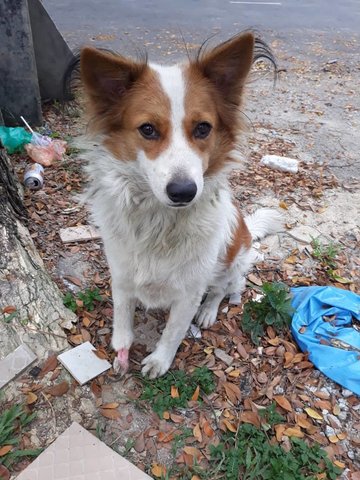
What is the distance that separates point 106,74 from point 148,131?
354 millimetres

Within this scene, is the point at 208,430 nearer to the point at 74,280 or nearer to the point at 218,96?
the point at 74,280

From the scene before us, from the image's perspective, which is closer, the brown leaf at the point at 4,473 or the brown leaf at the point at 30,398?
the brown leaf at the point at 4,473

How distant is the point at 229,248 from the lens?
2.81 m

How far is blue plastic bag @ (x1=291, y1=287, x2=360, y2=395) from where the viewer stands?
2773 millimetres

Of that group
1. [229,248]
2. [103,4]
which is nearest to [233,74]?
[229,248]

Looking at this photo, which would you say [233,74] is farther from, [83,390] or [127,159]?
[83,390]

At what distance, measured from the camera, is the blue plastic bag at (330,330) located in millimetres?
2773

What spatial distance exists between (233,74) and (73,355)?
76.1 inches

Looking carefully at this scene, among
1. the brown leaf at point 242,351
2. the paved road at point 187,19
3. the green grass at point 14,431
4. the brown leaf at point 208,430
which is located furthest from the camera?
the paved road at point 187,19

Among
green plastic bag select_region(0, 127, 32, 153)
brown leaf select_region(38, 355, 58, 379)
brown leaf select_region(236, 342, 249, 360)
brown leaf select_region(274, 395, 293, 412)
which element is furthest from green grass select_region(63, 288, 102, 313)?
green plastic bag select_region(0, 127, 32, 153)

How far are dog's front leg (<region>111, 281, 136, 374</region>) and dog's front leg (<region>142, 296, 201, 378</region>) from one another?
0.14 m

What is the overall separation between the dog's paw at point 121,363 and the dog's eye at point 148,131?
143 centimetres

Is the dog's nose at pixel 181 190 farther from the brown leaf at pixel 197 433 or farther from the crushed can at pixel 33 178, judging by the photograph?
the crushed can at pixel 33 178

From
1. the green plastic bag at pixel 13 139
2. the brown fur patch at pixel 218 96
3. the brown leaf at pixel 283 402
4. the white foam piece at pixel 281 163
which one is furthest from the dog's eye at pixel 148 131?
the white foam piece at pixel 281 163
